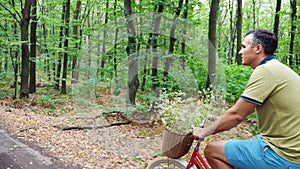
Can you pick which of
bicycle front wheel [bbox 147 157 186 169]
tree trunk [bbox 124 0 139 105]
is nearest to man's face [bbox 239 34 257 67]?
bicycle front wheel [bbox 147 157 186 169]

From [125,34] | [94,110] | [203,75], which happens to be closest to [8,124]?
[94,110]

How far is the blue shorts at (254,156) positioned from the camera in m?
1.81

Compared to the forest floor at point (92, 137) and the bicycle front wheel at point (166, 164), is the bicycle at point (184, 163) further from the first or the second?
the forest floor at point (92, 137)

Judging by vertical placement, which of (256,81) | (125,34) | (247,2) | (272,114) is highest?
(247,2)

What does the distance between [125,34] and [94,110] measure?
2.53 m

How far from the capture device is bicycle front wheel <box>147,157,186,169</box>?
2620 mm

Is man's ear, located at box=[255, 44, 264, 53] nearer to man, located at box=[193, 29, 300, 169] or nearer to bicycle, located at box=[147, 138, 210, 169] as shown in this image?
man, located at box=[193, 29, 300, 169]

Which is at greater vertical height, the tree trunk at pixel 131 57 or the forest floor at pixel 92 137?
the tree trunk at pixel 131 57

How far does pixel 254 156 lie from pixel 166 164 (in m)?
1.13

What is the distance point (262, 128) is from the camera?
1.93m

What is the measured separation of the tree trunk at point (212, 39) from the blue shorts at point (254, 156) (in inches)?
191

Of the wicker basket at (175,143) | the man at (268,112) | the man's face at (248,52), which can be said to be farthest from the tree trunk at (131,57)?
the man at (268,112)

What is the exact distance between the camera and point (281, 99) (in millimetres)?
1780

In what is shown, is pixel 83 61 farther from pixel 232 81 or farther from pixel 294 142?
pixel 294 142
